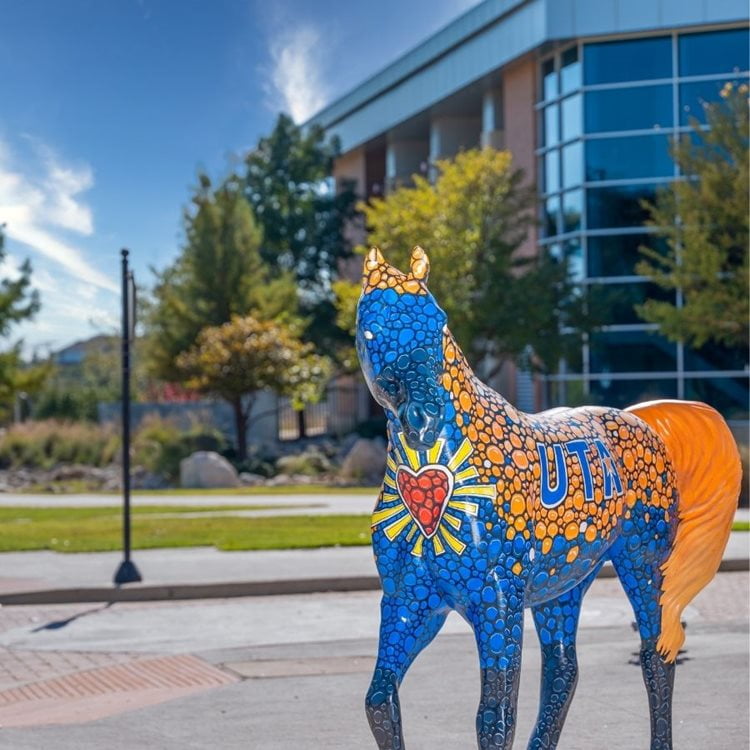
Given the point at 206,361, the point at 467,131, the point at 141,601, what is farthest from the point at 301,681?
the point at 467,131

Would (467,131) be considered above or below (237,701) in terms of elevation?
above

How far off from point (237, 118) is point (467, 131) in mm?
30351

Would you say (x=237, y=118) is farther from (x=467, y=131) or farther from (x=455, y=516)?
(x=467, y=131)

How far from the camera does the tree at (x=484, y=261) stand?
28.9 meters

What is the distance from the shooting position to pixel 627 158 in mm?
31844

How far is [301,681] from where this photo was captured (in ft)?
26.5

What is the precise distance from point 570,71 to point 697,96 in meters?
3.65

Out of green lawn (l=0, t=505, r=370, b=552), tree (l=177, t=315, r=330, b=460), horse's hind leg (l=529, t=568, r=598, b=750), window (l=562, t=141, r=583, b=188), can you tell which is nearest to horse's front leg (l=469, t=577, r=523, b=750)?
horse's hind leg (l=529, t=568, r=598, b=750)

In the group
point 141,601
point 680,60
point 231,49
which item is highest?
point 680,60

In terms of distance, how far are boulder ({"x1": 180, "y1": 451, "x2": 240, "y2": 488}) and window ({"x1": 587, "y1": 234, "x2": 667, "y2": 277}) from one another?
37.4 feet

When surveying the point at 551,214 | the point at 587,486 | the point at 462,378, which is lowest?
the point at 587,486

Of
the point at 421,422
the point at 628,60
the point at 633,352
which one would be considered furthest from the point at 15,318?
the point at 421,422

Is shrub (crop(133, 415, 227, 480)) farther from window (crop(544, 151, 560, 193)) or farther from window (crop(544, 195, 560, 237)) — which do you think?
window (crop(544, 151, 560, 193))

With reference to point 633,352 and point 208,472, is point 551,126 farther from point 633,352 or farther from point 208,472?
point 208,472
